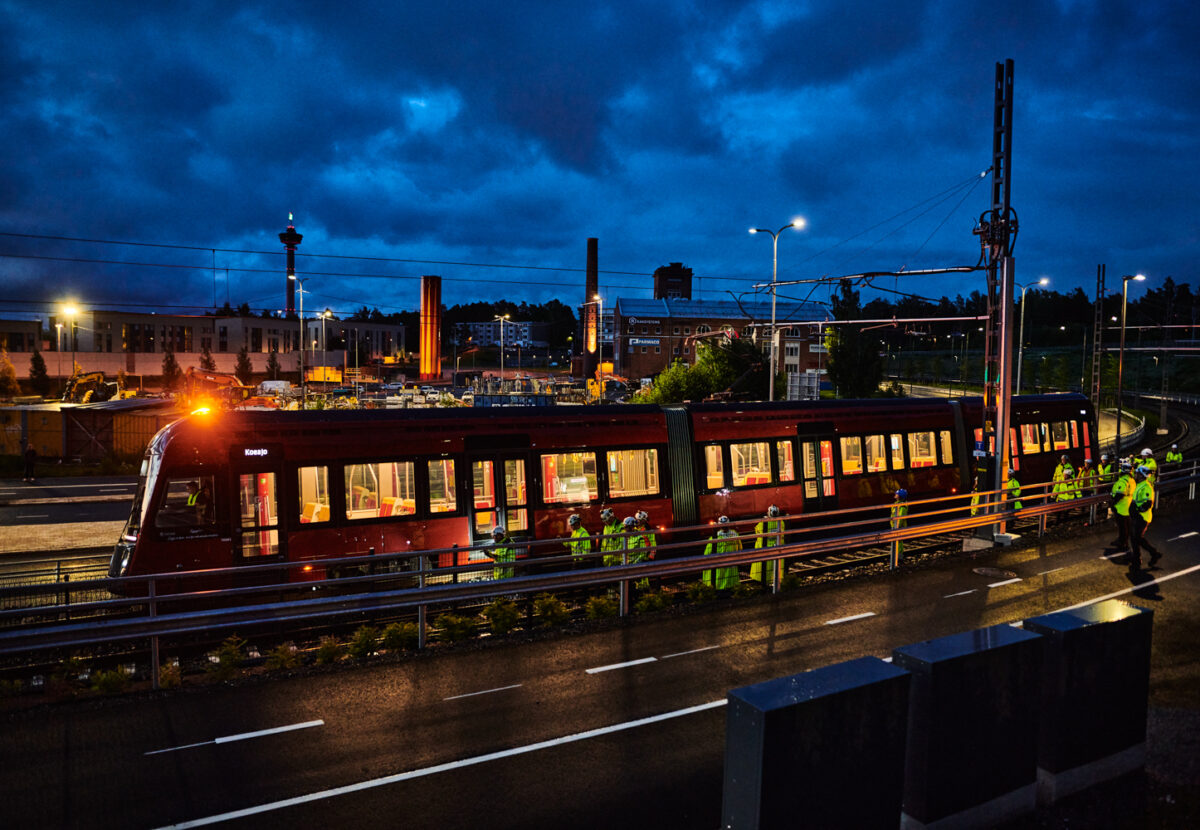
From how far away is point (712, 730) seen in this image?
729 cm

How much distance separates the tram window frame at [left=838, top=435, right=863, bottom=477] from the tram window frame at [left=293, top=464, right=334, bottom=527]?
39.6ft

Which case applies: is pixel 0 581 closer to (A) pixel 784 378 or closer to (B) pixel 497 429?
(B) pixel 497 429

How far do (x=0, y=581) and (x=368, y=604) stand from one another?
10.5m

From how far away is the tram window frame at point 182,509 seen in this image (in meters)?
11.4

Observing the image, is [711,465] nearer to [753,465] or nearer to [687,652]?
[753,465]

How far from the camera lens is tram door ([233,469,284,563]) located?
12.0 m

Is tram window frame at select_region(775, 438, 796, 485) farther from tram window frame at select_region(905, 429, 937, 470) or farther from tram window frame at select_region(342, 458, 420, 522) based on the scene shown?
tram window frame at select_region(342, 458, 420, 522)

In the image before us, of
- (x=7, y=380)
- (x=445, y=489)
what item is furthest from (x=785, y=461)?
(x=7, y=380)

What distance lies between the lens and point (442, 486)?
13672 mm

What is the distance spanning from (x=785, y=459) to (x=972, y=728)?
13.0 meters

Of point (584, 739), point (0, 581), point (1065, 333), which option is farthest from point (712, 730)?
point (1065, 333)

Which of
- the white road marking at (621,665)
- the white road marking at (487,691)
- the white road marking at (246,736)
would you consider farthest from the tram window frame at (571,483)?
the white road marking at (246,736)

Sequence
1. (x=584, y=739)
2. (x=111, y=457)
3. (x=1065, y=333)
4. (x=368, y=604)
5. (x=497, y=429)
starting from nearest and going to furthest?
(x=584, y=739) < (x=368, y=604) < (x=497, y=429) < (x=111, y=457) < (x=1065, y=333)

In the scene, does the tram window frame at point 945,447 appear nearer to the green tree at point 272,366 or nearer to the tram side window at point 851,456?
the tram side window at point 851,456
